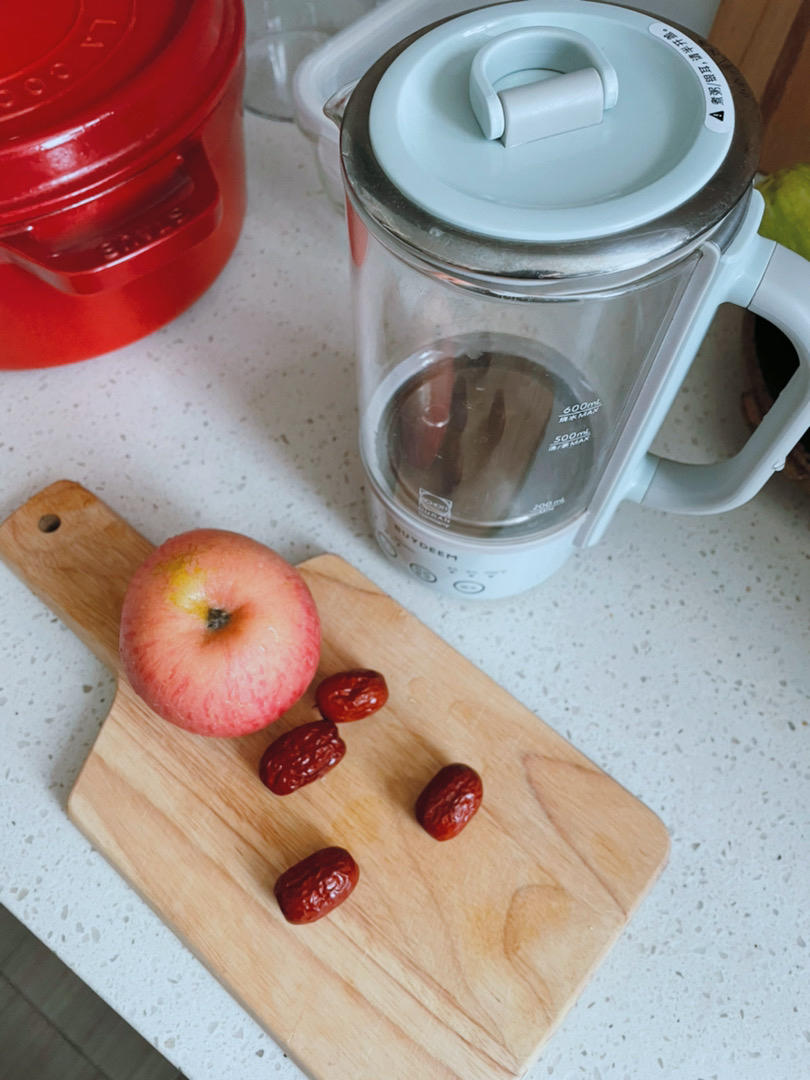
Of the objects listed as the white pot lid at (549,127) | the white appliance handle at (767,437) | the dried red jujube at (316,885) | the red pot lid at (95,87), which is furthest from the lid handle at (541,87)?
the dried red jujube at (316,885)

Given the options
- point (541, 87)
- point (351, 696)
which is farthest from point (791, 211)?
point (351, 696)

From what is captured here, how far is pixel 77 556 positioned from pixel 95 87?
0.30 meters

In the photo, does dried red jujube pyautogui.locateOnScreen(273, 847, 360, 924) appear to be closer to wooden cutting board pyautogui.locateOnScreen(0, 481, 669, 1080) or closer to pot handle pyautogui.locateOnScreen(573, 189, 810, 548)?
wooden cutting board pyautogui.locateOnScreen(0, 481, 669, 1080)

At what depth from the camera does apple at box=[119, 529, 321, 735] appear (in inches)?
19.6

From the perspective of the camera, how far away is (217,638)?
50 cm

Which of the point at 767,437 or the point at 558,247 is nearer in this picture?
the point at 558,247

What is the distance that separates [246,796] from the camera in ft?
1.73

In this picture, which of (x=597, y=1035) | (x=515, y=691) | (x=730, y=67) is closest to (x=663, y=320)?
(x=730, y=67)

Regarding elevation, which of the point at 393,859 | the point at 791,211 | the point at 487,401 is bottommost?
the point at 393,859

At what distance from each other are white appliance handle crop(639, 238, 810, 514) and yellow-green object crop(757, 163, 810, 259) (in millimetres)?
199

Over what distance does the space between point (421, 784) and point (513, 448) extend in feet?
0.68

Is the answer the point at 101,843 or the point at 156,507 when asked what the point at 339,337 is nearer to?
the point at 156,507

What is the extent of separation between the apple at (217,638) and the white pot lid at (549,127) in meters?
0.25

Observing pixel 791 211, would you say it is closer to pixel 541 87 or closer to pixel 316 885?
pixel 541 87
